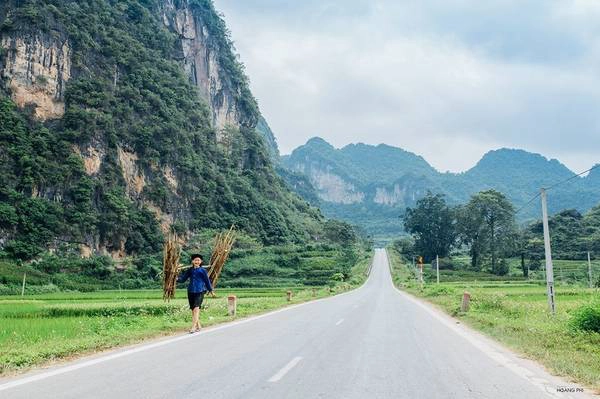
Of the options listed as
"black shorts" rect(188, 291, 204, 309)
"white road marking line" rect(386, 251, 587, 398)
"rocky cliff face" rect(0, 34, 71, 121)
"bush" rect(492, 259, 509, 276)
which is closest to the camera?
"white road marking line" rect(386, 251, 587, 398)

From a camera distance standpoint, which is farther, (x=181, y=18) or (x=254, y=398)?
(x=181, y=18)

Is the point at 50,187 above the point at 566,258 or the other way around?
above

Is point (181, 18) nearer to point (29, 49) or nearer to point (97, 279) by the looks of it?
Result: point (29, 49)

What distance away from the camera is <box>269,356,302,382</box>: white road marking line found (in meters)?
6.33

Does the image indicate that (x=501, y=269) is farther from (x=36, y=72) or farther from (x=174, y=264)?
(x=36, y=72)

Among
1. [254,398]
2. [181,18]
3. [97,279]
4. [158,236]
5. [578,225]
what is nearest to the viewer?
[254,398]

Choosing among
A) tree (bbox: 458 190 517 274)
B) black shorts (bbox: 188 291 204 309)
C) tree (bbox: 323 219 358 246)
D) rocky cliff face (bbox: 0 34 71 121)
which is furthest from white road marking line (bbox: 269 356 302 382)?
tree (bbox: 323 219 358 246)

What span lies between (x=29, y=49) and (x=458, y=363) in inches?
2842

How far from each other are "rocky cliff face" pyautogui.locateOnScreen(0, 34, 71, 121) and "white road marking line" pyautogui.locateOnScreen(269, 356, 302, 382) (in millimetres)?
65992

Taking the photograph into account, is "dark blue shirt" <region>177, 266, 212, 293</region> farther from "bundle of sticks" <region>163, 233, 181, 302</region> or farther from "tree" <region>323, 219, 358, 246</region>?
"tree" <region>323, 219, 358, 246</region>

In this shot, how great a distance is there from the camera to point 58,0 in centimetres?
7325

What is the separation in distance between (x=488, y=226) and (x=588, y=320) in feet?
254

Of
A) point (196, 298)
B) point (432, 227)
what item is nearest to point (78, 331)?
point (196, 298)

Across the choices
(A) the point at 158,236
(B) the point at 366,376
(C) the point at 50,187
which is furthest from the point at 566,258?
(B) the point at 366,376
